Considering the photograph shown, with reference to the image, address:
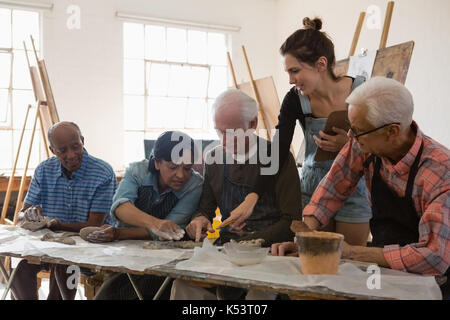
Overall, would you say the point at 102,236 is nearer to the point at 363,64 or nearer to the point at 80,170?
the point at 80,170

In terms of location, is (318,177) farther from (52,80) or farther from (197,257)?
(52,80)

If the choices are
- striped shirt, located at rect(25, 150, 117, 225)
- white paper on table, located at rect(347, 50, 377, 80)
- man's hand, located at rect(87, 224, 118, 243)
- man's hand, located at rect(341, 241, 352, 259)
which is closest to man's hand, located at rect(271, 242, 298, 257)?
man's hand, located at rect(341, 241, 352, 259)

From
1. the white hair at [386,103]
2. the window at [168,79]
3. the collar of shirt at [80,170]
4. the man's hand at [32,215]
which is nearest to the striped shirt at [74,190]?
the collar of shirt at [80,170]

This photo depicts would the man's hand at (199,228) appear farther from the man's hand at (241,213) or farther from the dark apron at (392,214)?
the dark apron at (392,214)

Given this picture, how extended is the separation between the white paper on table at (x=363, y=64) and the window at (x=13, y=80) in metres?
4.00

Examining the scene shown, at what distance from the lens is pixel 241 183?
7.54ft

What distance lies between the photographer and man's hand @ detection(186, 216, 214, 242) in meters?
2.12

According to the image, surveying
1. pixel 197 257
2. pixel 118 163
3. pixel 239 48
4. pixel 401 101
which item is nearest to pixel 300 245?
pixel 197 257

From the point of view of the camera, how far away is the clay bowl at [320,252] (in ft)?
4.83

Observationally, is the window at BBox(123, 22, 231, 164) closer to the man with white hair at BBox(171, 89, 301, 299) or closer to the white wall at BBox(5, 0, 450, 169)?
the white wall at BBox(5, 0, 450, 169)

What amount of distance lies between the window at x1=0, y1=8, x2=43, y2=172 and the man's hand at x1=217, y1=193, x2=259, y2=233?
14.4 ft

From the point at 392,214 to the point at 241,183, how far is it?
0.79 meters

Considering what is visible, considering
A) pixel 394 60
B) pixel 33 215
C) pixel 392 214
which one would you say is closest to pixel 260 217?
pixel 392 214

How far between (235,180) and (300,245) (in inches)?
32.8
